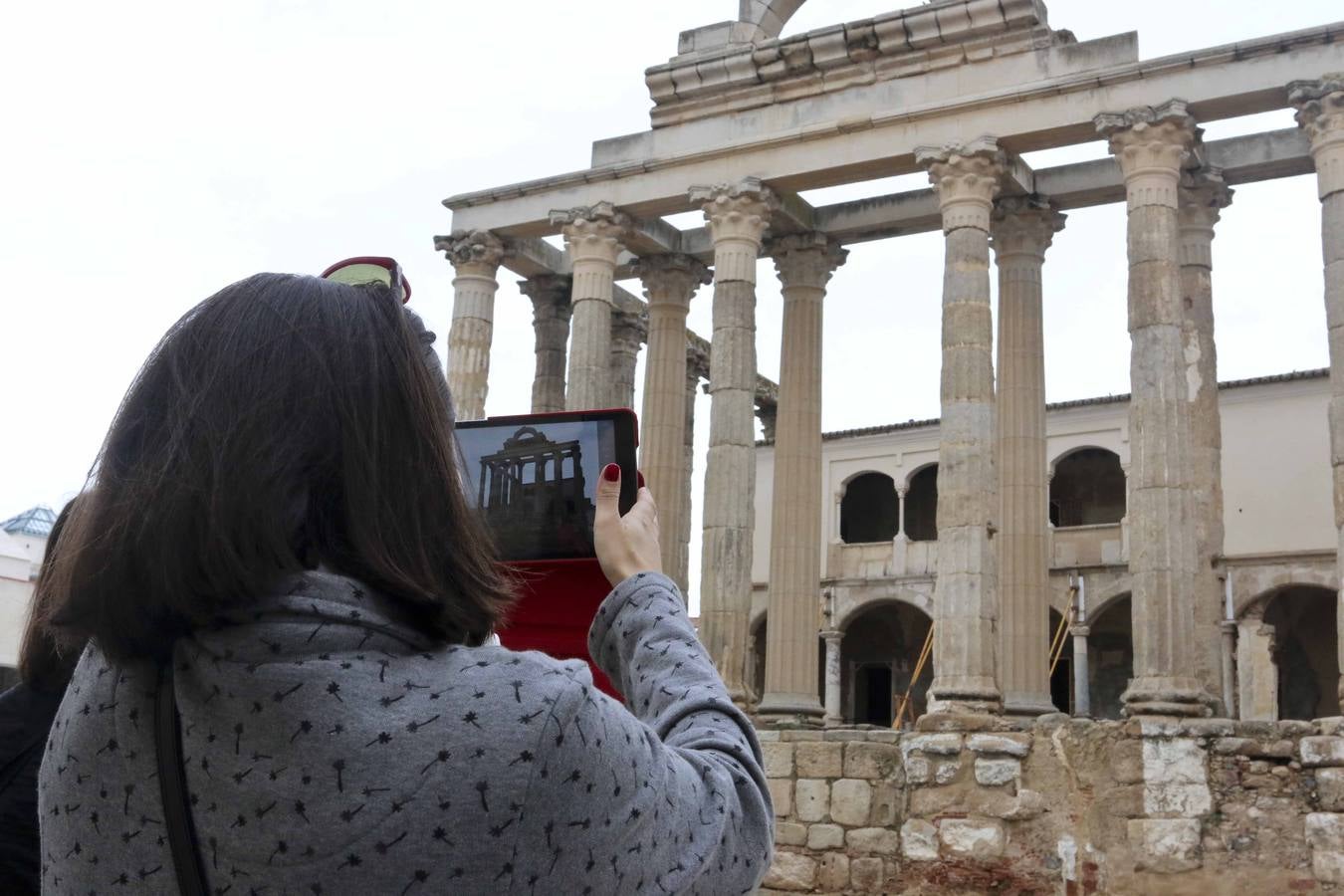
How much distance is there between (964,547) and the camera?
58.9 ft

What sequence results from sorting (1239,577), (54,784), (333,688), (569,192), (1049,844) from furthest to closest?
(1239,577)
(569,192)
(1049,844)
(54,784)
(333,688)

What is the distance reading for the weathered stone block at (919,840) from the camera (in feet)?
51.3

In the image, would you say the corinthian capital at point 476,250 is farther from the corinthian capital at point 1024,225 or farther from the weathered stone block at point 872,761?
the weathered stone block at point 872,761

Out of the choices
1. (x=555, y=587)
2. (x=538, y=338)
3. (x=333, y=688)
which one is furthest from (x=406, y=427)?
(x=538, y=338)

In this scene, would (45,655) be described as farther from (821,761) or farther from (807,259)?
(807,259)

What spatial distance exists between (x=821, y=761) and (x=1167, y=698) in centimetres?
396

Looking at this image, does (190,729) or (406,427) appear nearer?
(190,729)

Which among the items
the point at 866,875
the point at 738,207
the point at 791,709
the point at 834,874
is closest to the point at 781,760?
the point at 834,874

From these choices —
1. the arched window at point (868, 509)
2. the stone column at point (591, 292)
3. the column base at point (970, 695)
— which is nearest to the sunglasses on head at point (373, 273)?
the column base at point (970, 695)

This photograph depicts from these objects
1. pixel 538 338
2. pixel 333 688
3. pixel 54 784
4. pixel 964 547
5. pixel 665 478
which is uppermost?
pixel 538 338

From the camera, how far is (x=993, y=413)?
18.6 meters

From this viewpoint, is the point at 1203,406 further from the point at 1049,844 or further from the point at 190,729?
the point at 190,729

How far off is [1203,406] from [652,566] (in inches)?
724

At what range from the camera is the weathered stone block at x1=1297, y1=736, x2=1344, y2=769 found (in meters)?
13.9
